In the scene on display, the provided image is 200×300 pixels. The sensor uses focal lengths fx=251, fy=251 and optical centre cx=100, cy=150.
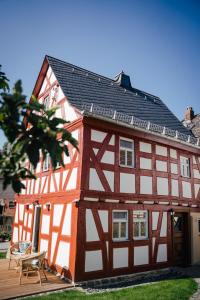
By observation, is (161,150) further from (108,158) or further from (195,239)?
(195,239)

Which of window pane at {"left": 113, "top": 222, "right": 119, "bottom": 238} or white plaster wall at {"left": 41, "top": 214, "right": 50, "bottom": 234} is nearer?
window pane at {"left": 113, "top": 222, "right": 119, "bottom": 238}

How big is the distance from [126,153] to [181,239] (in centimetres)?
520

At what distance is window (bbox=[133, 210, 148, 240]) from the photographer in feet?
33.1

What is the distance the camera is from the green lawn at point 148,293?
23.3ft

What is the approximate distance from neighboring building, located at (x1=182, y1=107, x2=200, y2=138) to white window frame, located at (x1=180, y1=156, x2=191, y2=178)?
417 cm

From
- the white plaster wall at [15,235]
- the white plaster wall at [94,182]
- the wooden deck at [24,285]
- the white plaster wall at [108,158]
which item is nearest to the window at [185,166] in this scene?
the white plaster wall at [108,158]

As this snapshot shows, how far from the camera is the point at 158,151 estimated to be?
11.5 metres

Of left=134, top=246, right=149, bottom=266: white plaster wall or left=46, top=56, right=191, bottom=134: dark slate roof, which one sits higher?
left=46, top=56, right=191, bottom=134: dark slate roof

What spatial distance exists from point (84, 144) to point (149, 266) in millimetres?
5618

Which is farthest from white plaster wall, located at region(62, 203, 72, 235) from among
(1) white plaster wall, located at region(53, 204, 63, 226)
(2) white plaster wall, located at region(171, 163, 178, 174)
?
(2) white plaster wall, located at region(171, 163, 178, 174)

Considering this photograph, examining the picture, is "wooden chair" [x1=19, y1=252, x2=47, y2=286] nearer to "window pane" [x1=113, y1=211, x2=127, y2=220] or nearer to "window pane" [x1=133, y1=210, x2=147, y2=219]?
"window pane" [x1=113, y1=211, x2=127, y2=220]

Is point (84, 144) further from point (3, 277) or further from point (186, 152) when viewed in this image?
point (186, 152)

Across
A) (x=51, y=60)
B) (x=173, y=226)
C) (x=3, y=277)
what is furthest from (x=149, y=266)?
(x=51, y=60)

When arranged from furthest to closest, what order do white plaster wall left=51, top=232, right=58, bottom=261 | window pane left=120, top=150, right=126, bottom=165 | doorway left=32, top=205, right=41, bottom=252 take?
doorway left=32, top=205, right=41, bottom=252 < window pane left=120, top=150, right=126, bottom=165 < white plaster wall left=51, top=232, right=58, bottom=261
